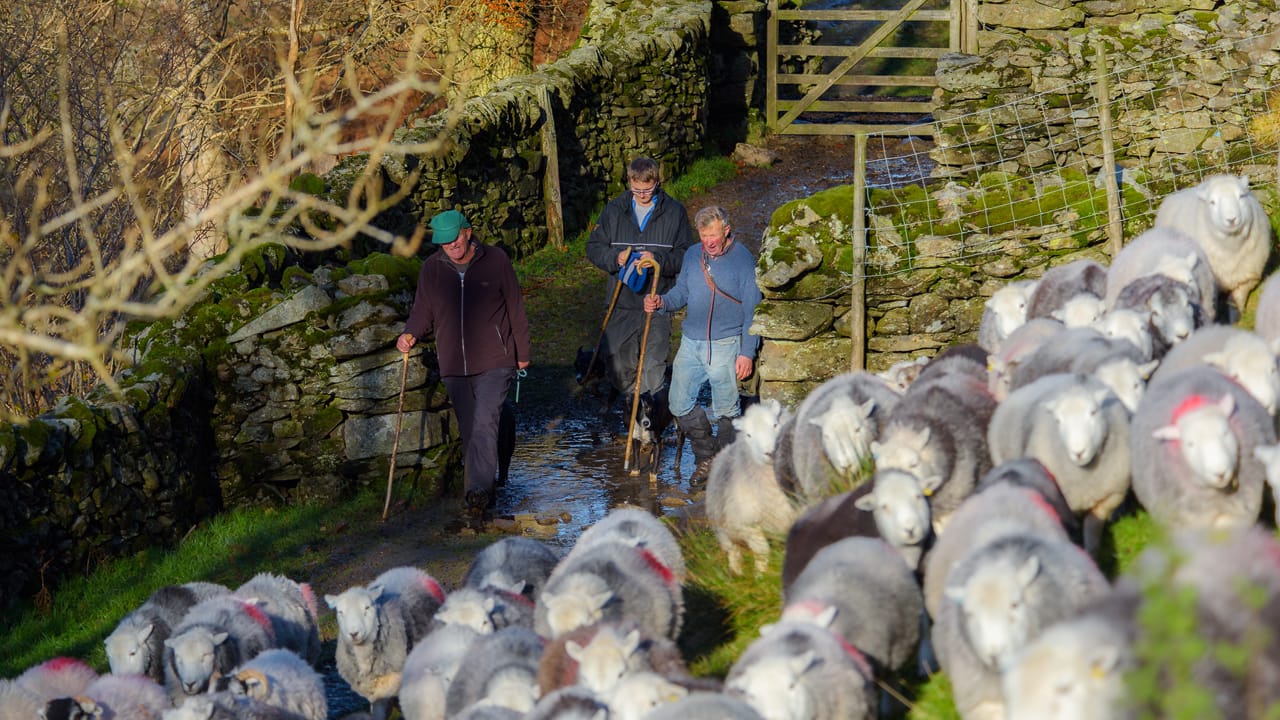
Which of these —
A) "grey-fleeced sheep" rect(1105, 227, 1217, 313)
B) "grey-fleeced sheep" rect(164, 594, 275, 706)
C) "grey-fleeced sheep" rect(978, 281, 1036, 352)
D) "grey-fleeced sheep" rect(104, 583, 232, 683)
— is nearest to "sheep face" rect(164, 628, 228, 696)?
"grey-fleeced sheep" rect(164, 594, 275, 706)

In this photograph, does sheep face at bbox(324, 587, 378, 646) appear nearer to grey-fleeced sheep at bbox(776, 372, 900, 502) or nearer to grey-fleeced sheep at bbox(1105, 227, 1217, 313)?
grey-fleeced sheep at bbox(776, 372, 900, 502)

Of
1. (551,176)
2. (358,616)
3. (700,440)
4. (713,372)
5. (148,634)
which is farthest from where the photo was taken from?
(551,176)

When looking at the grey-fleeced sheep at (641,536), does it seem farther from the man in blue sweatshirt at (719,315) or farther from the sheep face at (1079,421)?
the man in blue sweatshirt at (719,315)

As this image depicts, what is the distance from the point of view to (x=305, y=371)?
9836 millimetres

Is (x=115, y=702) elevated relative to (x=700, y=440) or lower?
lower

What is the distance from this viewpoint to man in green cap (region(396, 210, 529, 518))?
363 inches

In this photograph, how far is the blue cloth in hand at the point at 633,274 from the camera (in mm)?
9867

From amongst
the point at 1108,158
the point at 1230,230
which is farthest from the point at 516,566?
the point at 1108,158

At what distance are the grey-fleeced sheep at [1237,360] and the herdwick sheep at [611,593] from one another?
2493 millimetres

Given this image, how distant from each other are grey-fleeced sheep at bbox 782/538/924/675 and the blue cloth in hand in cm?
478

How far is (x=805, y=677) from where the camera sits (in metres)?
4.66

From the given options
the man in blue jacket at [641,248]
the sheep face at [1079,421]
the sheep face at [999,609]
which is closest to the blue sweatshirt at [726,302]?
the man in blue jacket at [641,248]

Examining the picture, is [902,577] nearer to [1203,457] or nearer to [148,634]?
[1203,457]

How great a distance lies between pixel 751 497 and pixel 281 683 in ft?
8.48
